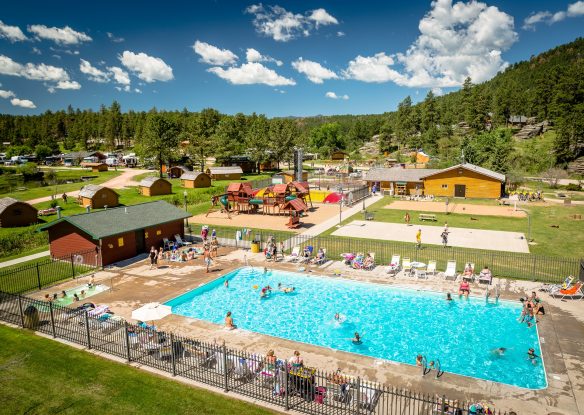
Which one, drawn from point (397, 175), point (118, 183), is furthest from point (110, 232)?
point (118, 183)

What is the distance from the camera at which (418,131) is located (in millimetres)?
124500

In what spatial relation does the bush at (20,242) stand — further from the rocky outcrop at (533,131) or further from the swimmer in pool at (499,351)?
the rocky outcrop at (533,131)

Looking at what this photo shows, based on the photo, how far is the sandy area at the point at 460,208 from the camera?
43728 mm

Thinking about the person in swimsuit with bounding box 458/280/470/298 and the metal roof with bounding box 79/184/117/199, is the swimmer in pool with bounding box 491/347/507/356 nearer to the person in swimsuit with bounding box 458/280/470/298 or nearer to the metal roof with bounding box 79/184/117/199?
the person in swimsuit with bounding box 458/280/470/298

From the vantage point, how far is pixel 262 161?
8906 centimetres

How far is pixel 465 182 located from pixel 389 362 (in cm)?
4642

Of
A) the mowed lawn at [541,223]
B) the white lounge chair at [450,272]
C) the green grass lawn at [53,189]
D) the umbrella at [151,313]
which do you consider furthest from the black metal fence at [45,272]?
the green grass lawn at [53,189]

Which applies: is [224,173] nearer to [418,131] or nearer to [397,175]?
[397,175]

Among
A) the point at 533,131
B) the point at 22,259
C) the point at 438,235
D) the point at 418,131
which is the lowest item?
the point at 22,259

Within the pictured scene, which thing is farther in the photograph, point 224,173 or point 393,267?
point 224,173

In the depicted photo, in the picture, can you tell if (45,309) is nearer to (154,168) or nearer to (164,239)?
(164,239)

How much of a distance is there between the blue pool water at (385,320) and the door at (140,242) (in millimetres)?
8284

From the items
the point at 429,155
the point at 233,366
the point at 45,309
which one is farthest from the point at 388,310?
the point at 429,155

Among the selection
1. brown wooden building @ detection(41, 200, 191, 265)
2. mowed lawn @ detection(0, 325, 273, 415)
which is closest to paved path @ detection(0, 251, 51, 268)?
brown wooden building @ detection(41, 200, 191, 265)
